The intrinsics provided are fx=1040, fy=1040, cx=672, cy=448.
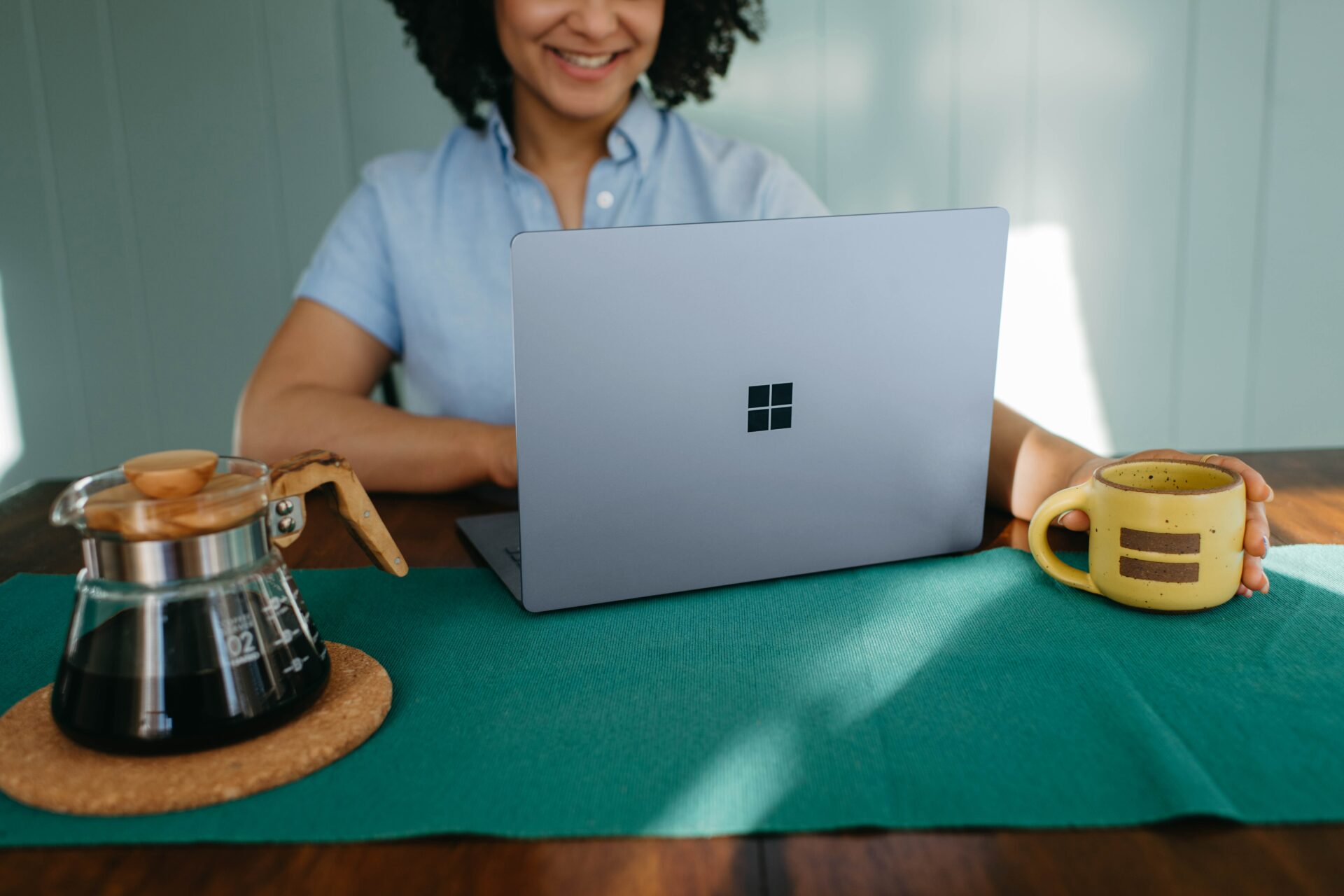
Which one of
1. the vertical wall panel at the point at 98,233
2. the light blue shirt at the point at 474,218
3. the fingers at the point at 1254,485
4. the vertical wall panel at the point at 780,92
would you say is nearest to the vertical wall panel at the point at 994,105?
the vertical wall panel at the point at 780,92

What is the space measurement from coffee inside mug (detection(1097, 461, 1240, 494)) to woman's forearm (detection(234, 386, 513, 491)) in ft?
1.95

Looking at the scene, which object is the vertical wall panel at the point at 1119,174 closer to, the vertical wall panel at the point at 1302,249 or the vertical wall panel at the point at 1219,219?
the vertical wall panel at the point at 1219,219

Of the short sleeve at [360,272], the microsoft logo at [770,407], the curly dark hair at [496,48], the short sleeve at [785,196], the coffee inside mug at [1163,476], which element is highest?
the curly dark hair at [496,48]

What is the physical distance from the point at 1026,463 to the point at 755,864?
0.60m

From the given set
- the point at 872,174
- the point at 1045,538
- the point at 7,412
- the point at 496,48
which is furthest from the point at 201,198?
the point at 1045,538

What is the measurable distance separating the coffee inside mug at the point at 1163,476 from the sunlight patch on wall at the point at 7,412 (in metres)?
2.17

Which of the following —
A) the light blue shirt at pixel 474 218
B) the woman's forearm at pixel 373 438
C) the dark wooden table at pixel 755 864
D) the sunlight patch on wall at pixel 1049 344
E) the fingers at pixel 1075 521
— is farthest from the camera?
the sunlight patch on wall at pixel 1049 344

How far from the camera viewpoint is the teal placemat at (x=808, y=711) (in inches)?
19.8

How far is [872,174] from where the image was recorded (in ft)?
7.23

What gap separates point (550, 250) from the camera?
0.66 metres

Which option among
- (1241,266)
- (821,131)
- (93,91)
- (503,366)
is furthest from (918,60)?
(93,91)

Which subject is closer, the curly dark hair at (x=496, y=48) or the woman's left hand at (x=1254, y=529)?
the woman's left hand at (x=1254, y=529)

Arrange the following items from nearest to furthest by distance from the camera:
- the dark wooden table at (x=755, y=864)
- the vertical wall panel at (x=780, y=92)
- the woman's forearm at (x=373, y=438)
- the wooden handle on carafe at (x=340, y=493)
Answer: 1. the dark wooden table at (x=755, y=864)
2. the wooden handle on carafe at (x=340, y=493)
3. the woman's forearm at (x=373, y=438)
4. the vertical wall panel at (x=780, y=92)

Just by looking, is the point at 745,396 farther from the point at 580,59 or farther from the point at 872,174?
the point at 872,174
